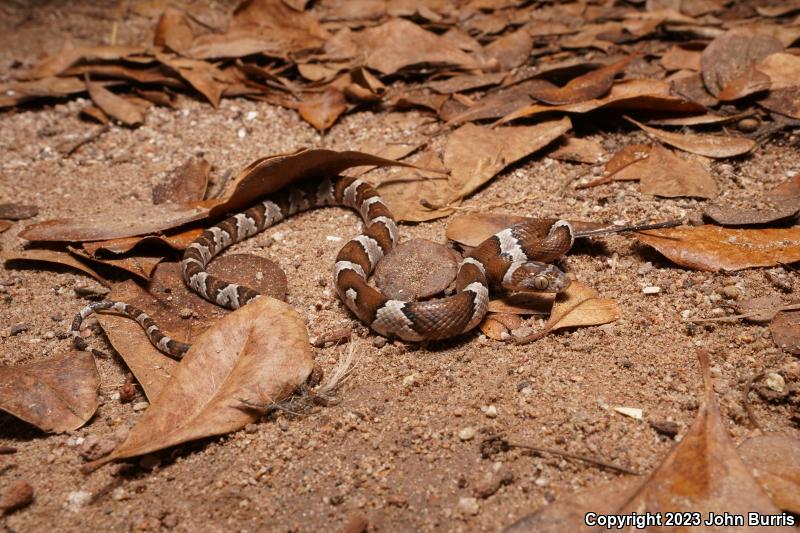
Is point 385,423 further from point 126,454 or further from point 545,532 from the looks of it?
point 126,454

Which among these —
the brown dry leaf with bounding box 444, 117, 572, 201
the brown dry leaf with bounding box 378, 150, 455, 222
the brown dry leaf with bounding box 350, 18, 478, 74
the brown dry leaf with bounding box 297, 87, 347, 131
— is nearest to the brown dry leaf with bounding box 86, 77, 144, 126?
the brown dry leaf with bounding box 297, 87, 347, 131

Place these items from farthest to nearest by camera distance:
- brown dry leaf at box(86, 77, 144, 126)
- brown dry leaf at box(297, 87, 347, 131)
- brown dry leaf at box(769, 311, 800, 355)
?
brown dry leaf at box(86, 77, 144, 126) < brown dry leaf at box(297, 87, 347, 131) < brown dry leaf at box(769, 311, 800, 355)

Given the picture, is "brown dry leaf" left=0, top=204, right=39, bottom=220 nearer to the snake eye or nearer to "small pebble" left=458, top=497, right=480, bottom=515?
the snake eye

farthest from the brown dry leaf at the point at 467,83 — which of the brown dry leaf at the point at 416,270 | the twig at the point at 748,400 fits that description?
the twig at the point at 748,400

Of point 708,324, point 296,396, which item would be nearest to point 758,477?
point 708,324

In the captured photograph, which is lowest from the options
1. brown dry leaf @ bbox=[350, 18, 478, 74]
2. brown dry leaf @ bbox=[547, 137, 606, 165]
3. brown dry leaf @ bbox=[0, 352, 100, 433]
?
brown dry leaf @ bbox=[547, 137, 606, 165]

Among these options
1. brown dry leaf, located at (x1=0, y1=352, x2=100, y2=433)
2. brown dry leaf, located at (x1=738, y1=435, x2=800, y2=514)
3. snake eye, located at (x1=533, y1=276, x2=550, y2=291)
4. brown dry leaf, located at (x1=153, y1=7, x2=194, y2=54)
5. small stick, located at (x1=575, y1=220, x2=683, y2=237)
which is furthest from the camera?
brown dry leaf, located at (x1=153, y1=7, x2=194, y2=54)

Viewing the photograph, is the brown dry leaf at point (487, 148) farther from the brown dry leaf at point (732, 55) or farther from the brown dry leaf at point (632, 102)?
the brown dry leaf at point (732, 55)
